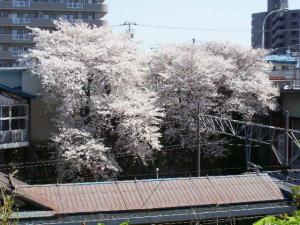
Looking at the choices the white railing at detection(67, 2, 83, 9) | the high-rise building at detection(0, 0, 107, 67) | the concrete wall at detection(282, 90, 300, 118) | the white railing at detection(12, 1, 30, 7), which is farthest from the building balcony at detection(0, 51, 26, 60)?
the concrete wall at detection(282, 90, 300, 118)

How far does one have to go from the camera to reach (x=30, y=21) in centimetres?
4988

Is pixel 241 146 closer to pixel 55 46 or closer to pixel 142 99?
pixel 142 99

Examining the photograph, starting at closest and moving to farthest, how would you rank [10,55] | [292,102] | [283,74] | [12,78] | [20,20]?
[12,78]
[292,102]
[283,74]
[20,20]
[10,55]

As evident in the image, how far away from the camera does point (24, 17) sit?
1964 inches

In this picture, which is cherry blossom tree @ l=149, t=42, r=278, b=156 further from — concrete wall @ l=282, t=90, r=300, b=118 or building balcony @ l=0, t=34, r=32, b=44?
building balcony @ l=0, t=34, r=32, b=44

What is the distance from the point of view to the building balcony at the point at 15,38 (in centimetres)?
4956

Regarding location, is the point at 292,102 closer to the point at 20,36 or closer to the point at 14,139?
the point at 14,139

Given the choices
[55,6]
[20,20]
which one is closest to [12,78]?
[20,20]

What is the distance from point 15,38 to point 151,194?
40372 millimetres

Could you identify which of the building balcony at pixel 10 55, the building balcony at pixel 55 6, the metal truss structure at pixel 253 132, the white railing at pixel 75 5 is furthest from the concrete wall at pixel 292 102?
the building balcony at pixel 10 55

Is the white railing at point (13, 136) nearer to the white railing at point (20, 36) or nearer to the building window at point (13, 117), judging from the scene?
the building window at point (13, 117)

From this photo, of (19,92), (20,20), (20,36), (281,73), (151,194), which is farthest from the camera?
(20,36)

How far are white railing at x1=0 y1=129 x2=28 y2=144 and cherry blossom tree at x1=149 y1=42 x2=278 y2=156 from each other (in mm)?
8067

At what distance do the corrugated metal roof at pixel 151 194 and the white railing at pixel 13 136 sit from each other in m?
14.1
